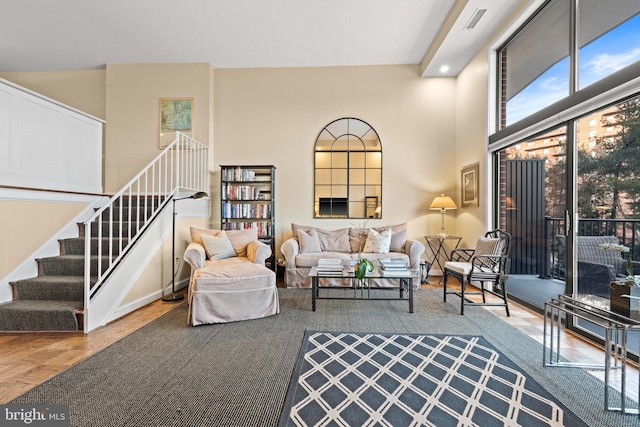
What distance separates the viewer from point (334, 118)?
17.3ft

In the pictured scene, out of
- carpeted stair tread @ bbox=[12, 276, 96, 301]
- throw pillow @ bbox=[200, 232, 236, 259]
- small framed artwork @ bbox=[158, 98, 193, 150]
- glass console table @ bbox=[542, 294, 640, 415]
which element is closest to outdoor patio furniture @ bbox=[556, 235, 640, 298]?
glass console table @ bbox=[542, 294, 640, 415]

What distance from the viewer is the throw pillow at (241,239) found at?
4.14 m

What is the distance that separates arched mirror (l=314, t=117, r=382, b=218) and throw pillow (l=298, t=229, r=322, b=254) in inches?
25.7

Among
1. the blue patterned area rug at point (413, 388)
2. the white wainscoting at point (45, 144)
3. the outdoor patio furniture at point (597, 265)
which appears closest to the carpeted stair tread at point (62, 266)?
the white wainscoting at point (45, 144)

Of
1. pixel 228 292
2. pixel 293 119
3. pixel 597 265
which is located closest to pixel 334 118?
pixel 293 119

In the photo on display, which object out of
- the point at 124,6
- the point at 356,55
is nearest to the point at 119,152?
the point at 124,6

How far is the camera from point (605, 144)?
8.06ft

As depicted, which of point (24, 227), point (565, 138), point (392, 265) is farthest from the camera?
point (392, 265)

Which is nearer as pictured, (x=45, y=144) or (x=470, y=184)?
(x=45, y=144)

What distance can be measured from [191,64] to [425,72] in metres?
4.17

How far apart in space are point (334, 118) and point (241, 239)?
2.77 meters

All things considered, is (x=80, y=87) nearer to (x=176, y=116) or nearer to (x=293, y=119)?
(x=176, y=116)

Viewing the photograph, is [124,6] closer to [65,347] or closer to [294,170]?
[294,170]

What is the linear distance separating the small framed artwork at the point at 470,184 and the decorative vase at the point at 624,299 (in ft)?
9.11
